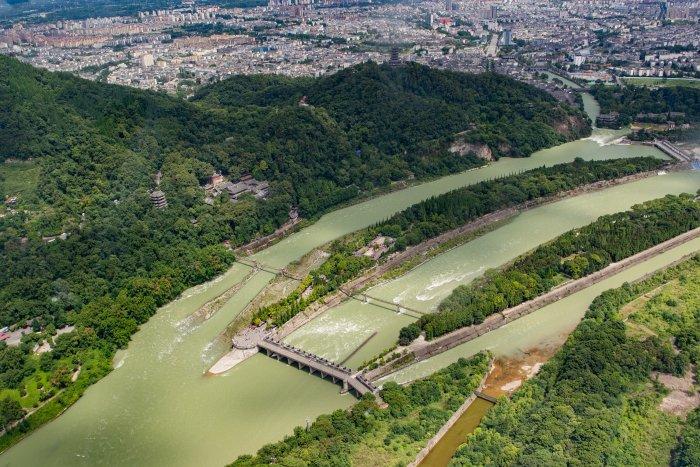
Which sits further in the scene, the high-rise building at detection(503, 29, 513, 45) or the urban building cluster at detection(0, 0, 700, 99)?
the high-rise building at detection(503, 29, 513, 45)

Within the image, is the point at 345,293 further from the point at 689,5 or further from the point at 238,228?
the point at 689,5

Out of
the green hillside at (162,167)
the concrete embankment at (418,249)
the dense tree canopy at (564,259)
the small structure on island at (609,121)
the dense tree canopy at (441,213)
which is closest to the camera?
the dense tree canopy at (564,259)

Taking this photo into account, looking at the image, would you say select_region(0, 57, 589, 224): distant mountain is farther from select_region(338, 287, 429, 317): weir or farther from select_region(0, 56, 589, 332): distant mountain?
select_region(338, 287, 429, 317): weir

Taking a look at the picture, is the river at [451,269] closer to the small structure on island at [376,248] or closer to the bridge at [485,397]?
the small structure on island at [376,248]

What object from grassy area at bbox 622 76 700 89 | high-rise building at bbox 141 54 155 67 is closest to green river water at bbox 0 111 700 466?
grassy area at bbox 622 76 700 89

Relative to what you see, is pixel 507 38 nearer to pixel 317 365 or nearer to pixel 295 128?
pixel 295 128

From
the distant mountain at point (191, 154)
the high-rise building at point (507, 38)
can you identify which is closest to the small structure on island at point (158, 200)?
the distant mountain at point (191, 154)
